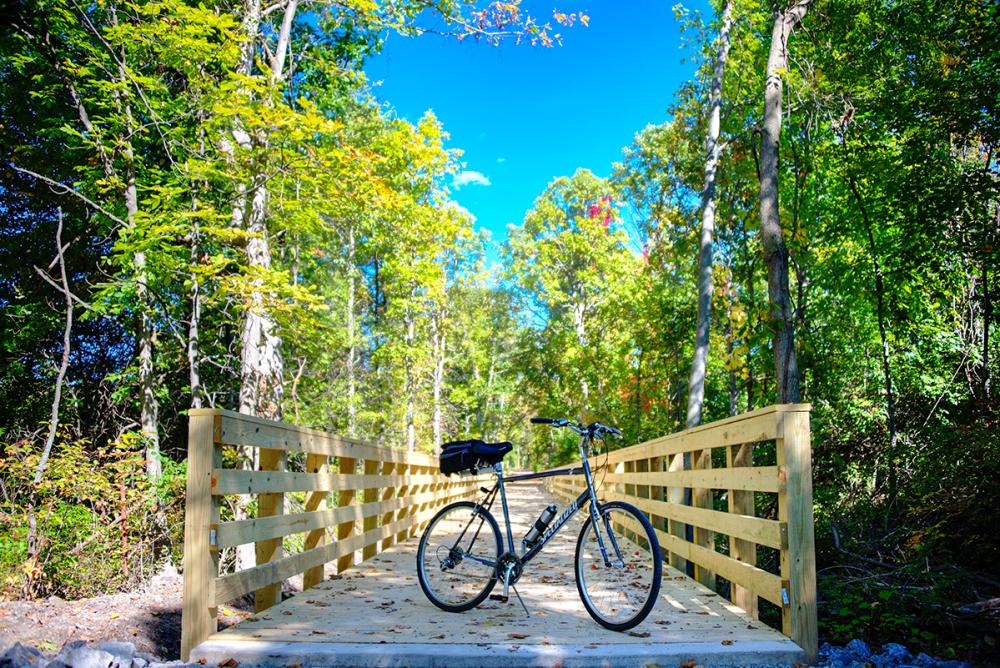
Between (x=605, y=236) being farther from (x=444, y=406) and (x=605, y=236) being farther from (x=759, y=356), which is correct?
(x=759, y=356)

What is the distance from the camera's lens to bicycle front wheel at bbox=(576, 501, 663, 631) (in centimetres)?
366

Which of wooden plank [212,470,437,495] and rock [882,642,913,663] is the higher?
wooden plank [212,470,437,495]

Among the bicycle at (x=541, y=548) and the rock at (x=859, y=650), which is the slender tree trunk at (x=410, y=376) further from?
the rock at (x=859, y=650)

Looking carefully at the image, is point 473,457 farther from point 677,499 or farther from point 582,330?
point 582,330

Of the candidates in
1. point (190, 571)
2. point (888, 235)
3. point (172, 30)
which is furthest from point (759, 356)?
point (190, 571)

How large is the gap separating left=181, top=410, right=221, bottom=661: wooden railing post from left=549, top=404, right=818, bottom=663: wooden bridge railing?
274cm

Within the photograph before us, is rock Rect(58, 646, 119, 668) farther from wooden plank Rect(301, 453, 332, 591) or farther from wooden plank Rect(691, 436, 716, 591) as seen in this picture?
wooden plank Rect(691, 436, 716, 591)

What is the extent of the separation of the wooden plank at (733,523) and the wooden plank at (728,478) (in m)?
0.17

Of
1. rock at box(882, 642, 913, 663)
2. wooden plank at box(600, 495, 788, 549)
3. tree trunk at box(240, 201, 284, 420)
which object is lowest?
rock at box(882, 642, 913, 663)

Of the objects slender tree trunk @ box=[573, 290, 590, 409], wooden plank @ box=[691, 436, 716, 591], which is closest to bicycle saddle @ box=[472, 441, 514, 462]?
wooden plank @ box=[691, 436, 716, 591]

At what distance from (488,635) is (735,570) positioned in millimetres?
1568

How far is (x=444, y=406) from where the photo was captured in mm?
28062

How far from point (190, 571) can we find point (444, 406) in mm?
24794

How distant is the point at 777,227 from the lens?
6949mm
